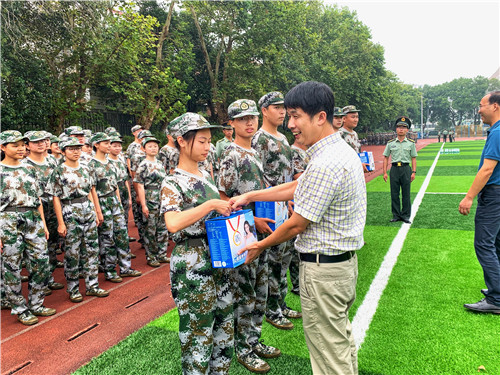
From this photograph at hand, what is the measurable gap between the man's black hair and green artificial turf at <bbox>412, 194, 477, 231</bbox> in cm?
673

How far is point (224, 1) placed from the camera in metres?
18.6

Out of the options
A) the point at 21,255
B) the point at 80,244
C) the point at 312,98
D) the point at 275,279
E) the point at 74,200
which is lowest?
the point at 275,279

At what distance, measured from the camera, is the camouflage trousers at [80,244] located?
4.85 m

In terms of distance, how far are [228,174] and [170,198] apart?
3.09 feet

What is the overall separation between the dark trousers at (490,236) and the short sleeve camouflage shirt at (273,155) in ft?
7.27

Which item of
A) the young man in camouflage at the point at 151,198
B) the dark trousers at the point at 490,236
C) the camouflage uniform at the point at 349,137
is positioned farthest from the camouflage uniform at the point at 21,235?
the dark trousers at the point at 490,236

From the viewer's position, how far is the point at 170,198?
2.36 m

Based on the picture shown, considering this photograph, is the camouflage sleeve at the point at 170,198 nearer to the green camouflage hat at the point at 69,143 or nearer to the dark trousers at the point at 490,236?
the green camouflage hat at the point at 69,143

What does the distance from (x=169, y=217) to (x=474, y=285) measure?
4.38 metres

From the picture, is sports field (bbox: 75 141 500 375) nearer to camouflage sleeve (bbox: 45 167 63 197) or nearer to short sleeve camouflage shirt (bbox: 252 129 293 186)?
short sleeve camouflage shirt (bbox: 252 129 293 186)

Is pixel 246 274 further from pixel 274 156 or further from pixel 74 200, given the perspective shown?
pixel 74 200

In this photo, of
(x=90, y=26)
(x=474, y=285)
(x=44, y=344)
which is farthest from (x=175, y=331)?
(x=90, y=26)

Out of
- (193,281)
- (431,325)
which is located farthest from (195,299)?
(431,325)

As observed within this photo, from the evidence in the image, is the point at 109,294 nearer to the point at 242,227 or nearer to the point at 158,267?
the point at 158,267
